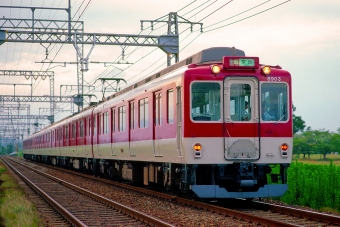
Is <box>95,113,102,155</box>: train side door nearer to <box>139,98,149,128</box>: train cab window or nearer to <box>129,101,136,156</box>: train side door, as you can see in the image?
<box>129,101,136,156</box>: train side door

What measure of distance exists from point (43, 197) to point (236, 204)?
238 inches

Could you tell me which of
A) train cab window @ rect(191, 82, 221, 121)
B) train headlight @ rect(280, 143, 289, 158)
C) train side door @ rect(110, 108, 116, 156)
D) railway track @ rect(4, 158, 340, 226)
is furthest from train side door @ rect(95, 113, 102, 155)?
train headlight @ rect(280, 143, 289, 158)

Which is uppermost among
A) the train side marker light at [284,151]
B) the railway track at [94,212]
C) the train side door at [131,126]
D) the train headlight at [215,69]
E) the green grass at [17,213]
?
the train headlight at [215,69]

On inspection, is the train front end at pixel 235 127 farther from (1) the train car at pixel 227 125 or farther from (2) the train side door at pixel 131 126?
(2) the train side door at pixel 131 126

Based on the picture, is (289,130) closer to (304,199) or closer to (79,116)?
(304,199)

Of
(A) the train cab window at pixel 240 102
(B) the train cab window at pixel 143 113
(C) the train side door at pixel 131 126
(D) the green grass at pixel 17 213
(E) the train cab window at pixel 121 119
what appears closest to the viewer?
(D) the green grass at pixel 17 213

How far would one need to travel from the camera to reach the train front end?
44.3 ft

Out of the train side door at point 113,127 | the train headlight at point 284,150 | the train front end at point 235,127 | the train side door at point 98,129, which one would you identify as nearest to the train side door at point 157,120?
the train front end at point 235,127

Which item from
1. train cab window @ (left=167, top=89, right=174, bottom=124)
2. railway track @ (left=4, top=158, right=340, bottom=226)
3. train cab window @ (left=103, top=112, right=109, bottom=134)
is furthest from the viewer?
train cab window @ (left=103, top=112, right=109, bottom=134)

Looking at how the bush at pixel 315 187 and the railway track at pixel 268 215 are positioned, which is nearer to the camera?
the railway track at pixel 268 215

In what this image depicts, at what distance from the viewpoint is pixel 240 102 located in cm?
1392

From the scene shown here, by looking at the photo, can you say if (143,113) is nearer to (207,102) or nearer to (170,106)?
(170,106)

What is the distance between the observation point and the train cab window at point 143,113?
677 inches

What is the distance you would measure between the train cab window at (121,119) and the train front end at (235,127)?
6.52 m
